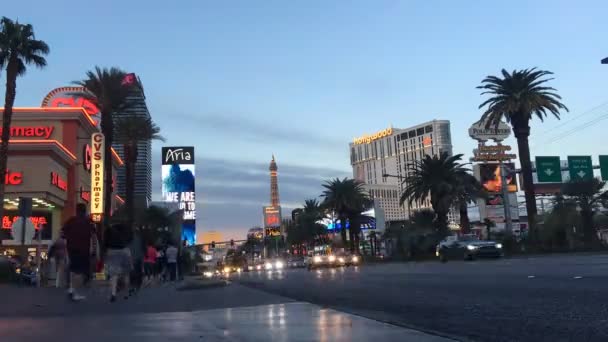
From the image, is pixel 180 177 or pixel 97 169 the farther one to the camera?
pixel 180 177

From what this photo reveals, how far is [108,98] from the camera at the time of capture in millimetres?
37969

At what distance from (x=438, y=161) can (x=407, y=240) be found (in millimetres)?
7402

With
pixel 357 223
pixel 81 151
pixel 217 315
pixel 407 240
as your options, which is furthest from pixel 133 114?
pixel 217 315

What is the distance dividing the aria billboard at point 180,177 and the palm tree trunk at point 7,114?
10925 cm

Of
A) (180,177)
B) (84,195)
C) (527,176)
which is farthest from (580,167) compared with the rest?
(180,177)

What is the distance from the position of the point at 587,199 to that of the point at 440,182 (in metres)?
12.3

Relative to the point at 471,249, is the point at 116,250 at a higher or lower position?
higher

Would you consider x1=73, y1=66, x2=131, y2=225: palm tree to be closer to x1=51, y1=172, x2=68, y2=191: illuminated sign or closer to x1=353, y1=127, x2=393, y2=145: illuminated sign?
x1=51, y1=172, x2=68, y2=191: illuminated sign

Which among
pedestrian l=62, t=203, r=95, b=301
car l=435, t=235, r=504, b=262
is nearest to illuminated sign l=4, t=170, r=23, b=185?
car l=435, t=235, r=504, b=262

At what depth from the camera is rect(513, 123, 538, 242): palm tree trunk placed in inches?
1743

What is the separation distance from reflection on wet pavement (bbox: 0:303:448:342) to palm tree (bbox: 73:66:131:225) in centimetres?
3050

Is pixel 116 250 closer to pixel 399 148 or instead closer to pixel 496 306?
pixel 496 306

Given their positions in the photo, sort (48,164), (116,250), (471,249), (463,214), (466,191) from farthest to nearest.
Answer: (463,214) → (466,191) → (48,164) → (471,249) → (116,250)

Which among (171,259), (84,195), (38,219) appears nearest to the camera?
(171,259)
